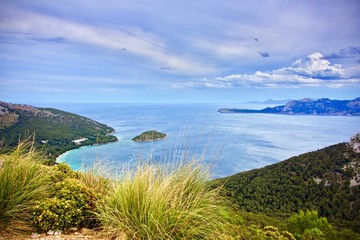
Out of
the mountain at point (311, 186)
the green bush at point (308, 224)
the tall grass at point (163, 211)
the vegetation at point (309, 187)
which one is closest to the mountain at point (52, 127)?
the mountain at point (311, 186)

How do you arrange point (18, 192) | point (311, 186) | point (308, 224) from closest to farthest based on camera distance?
point (18, 192) → point (308, 224) → point (311, 186)

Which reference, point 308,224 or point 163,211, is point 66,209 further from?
point 308,224

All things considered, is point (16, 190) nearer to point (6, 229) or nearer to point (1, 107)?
point (6, 229)

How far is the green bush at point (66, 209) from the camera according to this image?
2.68 m

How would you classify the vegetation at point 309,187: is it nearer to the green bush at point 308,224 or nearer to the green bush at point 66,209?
the green bush at point 308,224

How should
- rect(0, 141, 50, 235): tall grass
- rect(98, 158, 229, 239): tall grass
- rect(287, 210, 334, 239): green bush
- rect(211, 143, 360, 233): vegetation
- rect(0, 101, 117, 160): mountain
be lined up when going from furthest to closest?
rect(0, 101, 117, 160): mountain, rect(211, 143, 360, 233): vegetation, rect(287, 210, 334, 239): green bush, rect(0, 141, 50, 235): tall grass, rect(98, 158, 229, 239): tall grass

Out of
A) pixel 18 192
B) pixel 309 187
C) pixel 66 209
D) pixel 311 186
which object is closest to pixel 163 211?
pixel 66 209

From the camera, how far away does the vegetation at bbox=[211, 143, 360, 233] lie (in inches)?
1453

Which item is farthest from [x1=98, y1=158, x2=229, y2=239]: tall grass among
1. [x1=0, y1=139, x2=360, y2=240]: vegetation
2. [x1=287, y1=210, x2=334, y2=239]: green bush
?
[x1=287, y1=210, x2=334, y2=239]: green bush

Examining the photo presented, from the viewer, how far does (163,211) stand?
2.46 meters

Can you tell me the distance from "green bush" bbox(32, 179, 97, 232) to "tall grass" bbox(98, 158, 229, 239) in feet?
1.05

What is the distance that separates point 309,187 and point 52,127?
3302 inches

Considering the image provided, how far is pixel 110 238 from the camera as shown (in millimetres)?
2480

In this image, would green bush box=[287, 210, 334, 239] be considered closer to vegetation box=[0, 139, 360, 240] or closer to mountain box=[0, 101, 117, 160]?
vegetation box=[0, 139, 360, 240]
